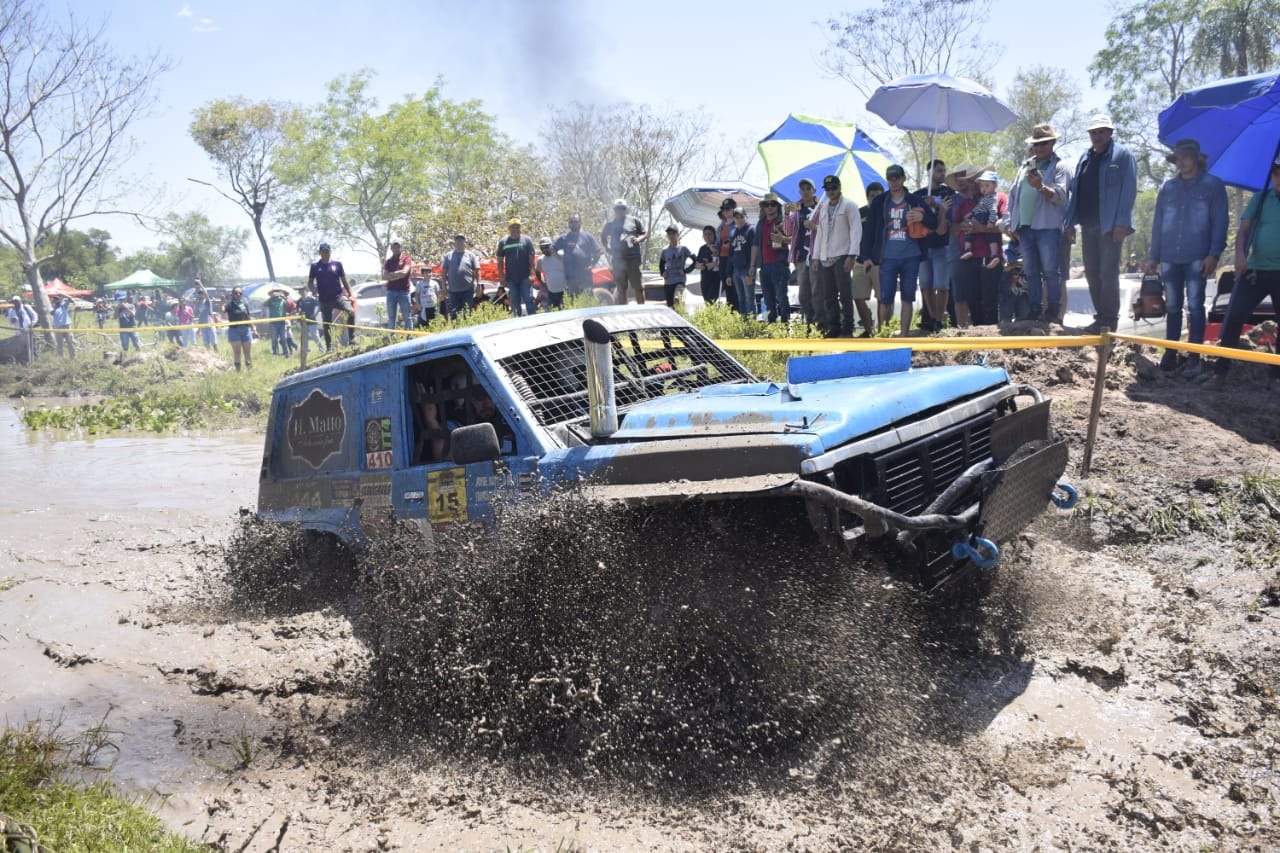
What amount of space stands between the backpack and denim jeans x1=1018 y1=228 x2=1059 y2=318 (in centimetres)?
26

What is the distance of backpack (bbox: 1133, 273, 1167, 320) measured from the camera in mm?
9023

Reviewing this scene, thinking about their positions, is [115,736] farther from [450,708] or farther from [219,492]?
[219,492]

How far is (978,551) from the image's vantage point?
3957mm

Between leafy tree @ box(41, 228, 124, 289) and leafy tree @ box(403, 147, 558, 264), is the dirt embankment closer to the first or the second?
leafy tree @ box(403, 147, 558, 264)

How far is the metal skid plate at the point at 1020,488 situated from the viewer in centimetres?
394

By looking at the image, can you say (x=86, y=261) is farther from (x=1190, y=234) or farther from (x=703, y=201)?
(x=1190, y=234)

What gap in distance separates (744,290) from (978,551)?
8.52 m

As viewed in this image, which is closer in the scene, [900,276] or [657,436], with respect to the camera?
[657,436]

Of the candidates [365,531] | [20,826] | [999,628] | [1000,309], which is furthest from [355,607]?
[1000,309]

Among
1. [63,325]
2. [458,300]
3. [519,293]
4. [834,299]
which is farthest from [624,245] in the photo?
[63,325]

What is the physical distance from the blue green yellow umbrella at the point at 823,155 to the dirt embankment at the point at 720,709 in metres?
8.13

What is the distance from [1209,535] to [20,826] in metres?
5.80

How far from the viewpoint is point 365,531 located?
17.6ft

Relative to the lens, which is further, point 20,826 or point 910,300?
point 910,300
